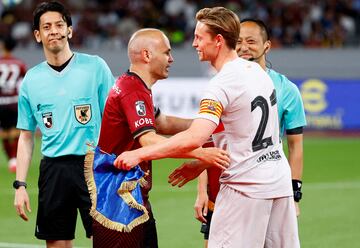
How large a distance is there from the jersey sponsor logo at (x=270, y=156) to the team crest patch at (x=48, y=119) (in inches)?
92.9

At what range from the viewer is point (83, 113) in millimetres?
7914

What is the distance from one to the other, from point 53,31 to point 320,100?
15051 mm

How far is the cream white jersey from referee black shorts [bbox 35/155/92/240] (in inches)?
77.2

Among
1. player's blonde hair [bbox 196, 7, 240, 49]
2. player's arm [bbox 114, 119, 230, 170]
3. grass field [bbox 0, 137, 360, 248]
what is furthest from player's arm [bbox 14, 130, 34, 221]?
Answer: grass field [bbox 0, 137, 360, 248]

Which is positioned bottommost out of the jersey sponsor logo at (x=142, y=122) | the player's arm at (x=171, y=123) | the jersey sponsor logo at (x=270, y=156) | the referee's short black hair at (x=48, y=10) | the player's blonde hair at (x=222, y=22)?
the jersey sponsor logo at (x=270, y=156)

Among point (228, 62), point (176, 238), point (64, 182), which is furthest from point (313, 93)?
point (228, 62)

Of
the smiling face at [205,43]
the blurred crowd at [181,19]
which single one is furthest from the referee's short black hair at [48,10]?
the blurred crowd at [181,19]

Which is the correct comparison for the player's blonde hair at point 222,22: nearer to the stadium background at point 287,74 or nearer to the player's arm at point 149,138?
the player's arm at point 149,138

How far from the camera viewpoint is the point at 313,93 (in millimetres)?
22406

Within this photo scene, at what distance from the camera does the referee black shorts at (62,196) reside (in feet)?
26.1

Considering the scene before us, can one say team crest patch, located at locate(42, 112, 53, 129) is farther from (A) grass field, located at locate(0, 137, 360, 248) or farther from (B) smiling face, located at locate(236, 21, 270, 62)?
(A) grass field, located at locate(0, 137, 360, 248)

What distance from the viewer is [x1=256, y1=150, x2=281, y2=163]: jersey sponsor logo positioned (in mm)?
6258

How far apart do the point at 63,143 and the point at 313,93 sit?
49.6ft

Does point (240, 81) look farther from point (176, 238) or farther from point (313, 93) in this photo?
point (313, 93)
